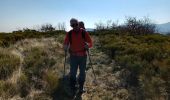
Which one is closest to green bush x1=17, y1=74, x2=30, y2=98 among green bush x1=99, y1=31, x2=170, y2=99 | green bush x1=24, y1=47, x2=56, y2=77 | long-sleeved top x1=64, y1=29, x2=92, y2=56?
green bush x1=24, y1=47, x2=56, y2=77

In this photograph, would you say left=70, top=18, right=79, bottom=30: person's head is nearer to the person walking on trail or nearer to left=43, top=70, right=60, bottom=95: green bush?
the person walking on trail

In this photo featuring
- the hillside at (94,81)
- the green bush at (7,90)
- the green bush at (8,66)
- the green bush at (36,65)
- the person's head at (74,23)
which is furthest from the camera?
the green bush at (36,65)

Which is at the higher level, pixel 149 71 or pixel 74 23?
pixel 74 23

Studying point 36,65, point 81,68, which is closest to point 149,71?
point 81,68

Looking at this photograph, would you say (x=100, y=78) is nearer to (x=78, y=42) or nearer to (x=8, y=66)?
(x=78, y=42)

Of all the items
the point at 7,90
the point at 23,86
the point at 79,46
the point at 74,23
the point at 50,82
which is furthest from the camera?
the point at 50,82

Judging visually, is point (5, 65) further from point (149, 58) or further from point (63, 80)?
point (149, 58)

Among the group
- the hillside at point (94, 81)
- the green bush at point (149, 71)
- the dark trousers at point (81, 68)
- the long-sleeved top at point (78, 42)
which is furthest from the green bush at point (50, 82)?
the green bush at point (149, 71)

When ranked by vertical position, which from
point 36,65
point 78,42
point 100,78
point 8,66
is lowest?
point 100,78

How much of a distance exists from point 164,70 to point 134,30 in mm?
29951

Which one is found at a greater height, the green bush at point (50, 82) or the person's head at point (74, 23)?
the person's head at point (74, 23)

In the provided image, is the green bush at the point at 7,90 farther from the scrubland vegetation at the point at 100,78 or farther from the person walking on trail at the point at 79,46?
the person walking on trail at the point at 79,46

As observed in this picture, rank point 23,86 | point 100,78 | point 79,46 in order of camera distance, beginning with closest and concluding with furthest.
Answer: point 23,86 < point 79,46 < point 100,78

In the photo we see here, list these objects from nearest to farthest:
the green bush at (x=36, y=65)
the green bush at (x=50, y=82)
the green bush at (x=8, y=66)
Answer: the green bush at (x=50, y=82) < the green bush at (x=8, y=66) < the green bush at (x=36, y=65)
